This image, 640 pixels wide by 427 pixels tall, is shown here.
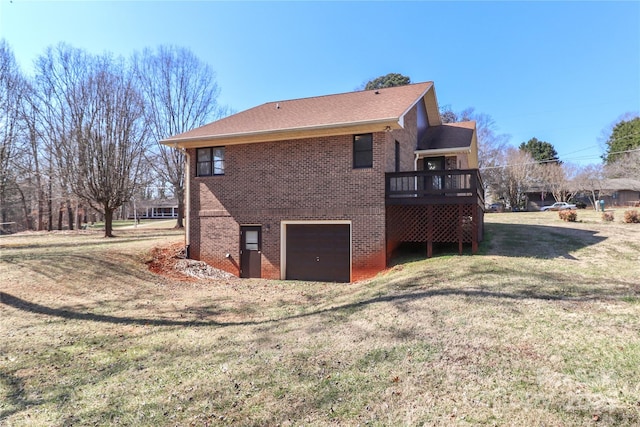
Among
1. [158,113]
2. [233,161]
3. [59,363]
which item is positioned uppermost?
[158,113]

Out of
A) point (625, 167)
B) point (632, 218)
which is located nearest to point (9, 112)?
point (632, 218)

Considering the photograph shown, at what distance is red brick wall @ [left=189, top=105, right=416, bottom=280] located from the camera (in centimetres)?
1138

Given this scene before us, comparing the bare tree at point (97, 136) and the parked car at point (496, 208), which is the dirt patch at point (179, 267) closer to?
the bare tree at point (97, 136)

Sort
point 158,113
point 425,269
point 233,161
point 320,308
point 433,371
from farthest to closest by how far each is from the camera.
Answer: point 158,113 < point 233,161 < point 425,269 < point 320,308 < point 433,371

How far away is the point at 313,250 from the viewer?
40.5ft

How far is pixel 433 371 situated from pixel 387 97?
38.1 feet

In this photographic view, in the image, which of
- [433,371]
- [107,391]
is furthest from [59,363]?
[433,371]

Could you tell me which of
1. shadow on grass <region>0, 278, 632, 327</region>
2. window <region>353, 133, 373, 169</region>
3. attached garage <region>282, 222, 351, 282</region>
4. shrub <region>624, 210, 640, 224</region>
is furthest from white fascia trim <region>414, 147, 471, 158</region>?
shrub <region>624, 210, 640, 224</region>

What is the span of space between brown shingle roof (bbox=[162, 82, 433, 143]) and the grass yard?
5.04 m

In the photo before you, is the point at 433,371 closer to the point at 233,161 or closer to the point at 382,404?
the point at 382,404

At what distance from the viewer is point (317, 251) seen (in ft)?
40.4

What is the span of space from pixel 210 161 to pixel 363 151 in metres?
5.91

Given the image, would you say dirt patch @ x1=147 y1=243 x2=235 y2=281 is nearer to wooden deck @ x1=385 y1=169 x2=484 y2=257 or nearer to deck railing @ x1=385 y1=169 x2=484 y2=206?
wooden deck @ x1=385 y1=169 x2=484 y2=257

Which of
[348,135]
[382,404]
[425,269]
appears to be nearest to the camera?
[382,404]
